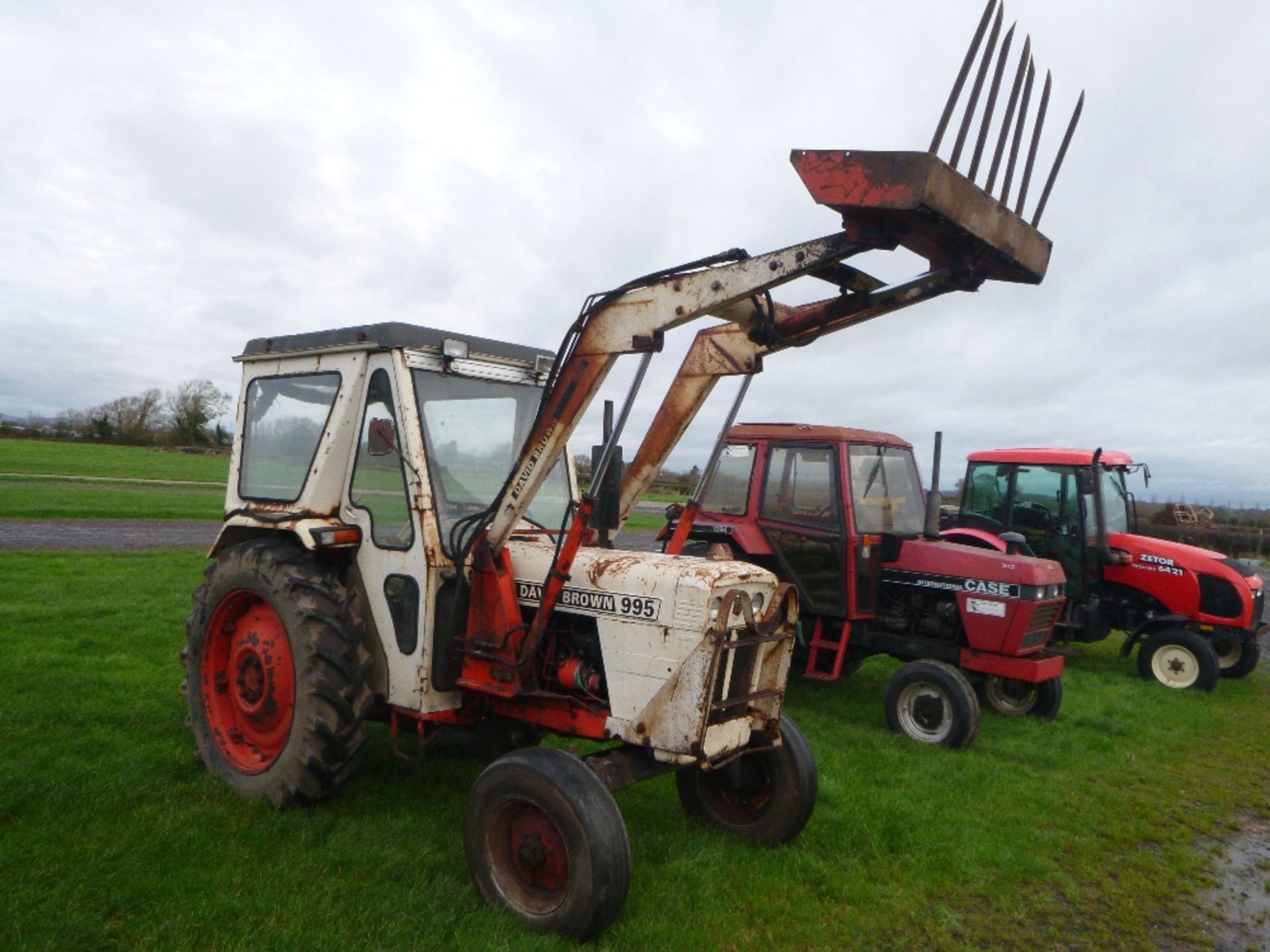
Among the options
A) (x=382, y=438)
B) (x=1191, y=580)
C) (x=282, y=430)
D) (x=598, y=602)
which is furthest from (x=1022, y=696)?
(x=282, y=430)

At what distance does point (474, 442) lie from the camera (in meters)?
4.64

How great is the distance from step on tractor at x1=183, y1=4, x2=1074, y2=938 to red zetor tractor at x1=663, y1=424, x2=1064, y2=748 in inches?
111

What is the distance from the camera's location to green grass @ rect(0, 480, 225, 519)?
17344mm

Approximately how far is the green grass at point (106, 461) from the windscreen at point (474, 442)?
78.9 ft

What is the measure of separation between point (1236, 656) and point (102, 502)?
69.0 ft

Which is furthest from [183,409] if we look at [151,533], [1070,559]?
[1070,559]

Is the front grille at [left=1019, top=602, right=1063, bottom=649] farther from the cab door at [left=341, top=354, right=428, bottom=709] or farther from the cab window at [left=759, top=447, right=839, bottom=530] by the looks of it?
the cab door at [left=341, top=354, right=428, bottom=709]

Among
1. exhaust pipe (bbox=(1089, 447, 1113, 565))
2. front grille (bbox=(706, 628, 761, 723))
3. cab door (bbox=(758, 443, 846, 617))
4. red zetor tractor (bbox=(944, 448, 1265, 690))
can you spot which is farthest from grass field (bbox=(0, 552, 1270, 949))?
exhaust pipe (bbox=(1089, 447, 1113, 565))

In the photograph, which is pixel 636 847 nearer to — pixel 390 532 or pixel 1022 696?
pixel 390 532

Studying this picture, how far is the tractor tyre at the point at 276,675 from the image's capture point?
412 centimetres

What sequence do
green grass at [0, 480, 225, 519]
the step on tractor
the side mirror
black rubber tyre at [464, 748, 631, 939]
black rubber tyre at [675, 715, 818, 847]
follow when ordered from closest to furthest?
black rubber tyre at [464, 748, 631, 939] < the step on tractor < the side mirror < black rubber tyre at [675, 715, 818, 847] < green grass at [0, 480, 225, 519]

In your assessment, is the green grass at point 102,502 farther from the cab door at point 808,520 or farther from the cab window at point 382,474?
the cab window at point 382,474

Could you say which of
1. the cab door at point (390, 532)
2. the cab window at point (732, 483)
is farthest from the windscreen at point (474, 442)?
the cab window at point (732, 483)

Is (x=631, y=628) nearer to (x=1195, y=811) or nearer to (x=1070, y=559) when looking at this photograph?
(x=1195, y=811)
